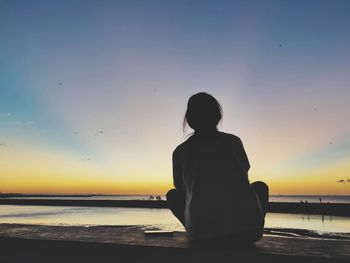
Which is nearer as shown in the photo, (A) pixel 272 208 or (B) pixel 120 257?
(B) pixel 120 257

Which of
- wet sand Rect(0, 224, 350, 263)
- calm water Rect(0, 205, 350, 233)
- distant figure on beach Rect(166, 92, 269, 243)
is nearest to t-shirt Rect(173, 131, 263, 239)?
distant figure on beach Rect(166, 92, 269, 243)

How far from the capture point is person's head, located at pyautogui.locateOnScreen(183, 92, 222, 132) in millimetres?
2178

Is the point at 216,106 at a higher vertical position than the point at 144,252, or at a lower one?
higher

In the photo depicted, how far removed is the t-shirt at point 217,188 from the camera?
1.90 m

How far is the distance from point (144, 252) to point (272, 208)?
46.1m

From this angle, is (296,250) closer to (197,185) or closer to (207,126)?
(197,185)

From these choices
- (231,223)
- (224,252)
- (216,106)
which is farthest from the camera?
(216,106)

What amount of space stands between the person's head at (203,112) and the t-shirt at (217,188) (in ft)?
0.26

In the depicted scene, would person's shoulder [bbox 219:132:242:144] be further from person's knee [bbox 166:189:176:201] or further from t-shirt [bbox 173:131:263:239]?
person's knee [bbox 166:189:176:201]

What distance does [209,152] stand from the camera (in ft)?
6.75

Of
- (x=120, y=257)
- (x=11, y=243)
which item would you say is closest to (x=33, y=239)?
(x=11, y=243)

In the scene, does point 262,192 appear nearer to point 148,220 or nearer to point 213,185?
point 213,185

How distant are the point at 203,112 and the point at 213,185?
0.50 metres

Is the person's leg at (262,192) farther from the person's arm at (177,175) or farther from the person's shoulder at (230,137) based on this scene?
the person's arm at (177,175)
